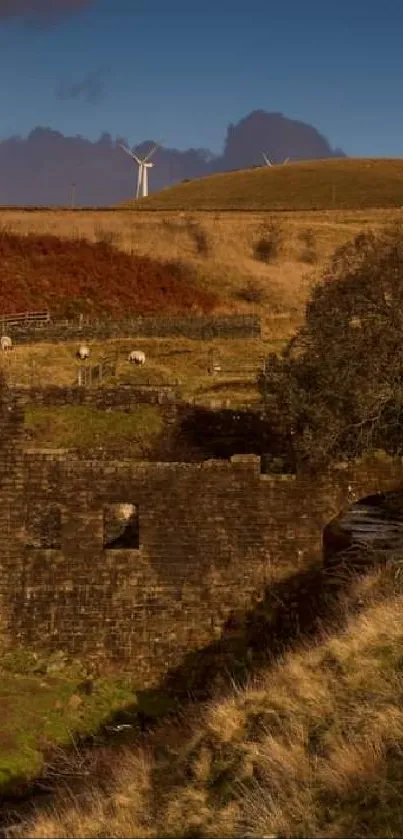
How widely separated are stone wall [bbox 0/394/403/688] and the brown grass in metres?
3.53

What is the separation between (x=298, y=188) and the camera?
104375 millimetres

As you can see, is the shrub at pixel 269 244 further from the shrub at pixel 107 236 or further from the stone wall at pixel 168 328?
the stone wall at pixel 168 328

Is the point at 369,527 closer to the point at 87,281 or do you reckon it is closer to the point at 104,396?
the point at 104,396

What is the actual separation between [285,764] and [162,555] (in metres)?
7.02

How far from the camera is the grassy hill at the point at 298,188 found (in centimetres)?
9281

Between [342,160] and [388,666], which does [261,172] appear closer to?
[342,160]

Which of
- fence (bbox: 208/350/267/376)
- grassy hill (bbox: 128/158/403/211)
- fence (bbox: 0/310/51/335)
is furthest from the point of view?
grassy hill (bbox: 128/158/403/211)

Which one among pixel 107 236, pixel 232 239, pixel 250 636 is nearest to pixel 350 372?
pixel 250 636

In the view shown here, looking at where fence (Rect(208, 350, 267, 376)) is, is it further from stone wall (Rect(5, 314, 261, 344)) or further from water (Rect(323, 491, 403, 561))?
water (Rect(323, 491, 403, 561))

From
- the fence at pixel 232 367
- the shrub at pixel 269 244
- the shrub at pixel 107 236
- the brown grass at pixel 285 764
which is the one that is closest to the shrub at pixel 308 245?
the shrub at pixel 269 244

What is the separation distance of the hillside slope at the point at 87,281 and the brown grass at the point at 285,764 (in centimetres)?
4002

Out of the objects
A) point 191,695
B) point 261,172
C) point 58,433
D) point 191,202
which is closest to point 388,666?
point 191,695

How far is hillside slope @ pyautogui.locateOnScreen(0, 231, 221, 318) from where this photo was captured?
5194cm

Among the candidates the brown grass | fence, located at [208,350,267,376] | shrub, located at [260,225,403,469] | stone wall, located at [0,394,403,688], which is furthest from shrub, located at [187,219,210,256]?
the brown grass
